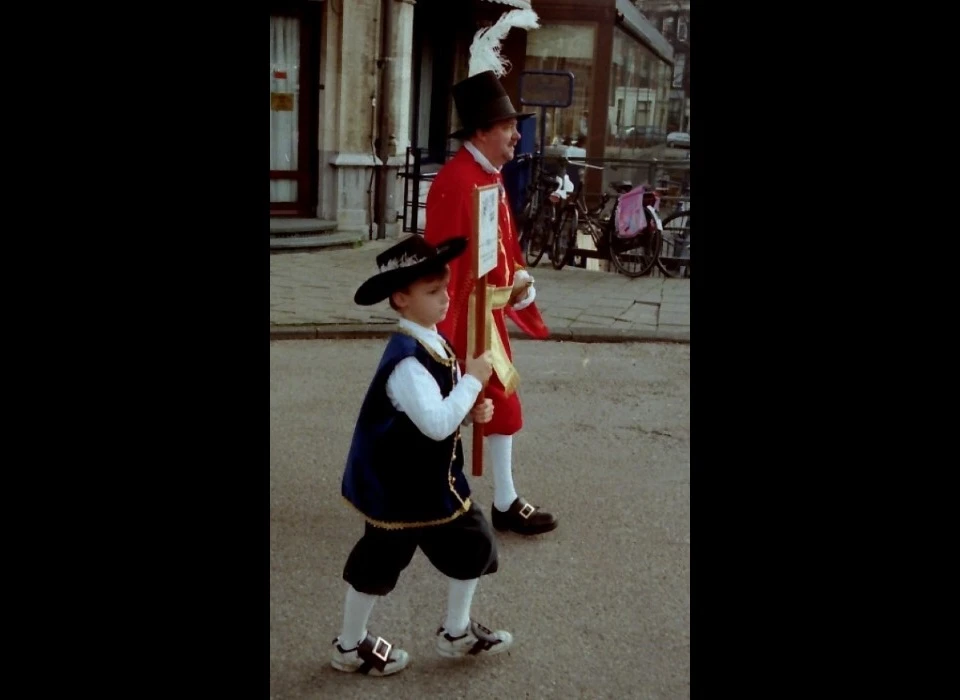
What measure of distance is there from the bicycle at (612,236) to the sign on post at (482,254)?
24.1 ft

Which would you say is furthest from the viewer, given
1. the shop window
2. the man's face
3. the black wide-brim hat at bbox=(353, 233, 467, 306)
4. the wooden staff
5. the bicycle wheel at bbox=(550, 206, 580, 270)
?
the shop window

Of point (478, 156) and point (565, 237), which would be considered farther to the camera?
point (565, 237)

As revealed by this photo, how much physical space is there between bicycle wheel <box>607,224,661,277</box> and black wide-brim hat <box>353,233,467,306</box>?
760 cm

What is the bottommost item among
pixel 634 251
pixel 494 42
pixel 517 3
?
pixel 634 251

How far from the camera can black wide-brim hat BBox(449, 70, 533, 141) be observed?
11.5 ft

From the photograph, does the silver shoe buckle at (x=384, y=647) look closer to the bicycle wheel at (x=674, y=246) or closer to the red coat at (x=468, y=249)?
the red coat at (x=468, y=249)

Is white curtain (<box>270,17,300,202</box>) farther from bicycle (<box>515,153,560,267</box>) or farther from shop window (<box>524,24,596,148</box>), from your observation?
shop window (<box>524,24,596,148</box>)

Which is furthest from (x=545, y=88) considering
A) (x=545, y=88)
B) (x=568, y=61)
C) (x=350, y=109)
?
(x=568, y=61)

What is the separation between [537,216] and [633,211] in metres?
1.02

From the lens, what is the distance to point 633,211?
393 inches

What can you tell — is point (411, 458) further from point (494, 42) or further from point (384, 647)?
point (494, 42)

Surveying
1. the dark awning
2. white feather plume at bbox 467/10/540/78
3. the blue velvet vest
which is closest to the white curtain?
white feather plume at bbox 467/10/540/78

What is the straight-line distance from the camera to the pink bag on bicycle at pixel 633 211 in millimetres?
9945
